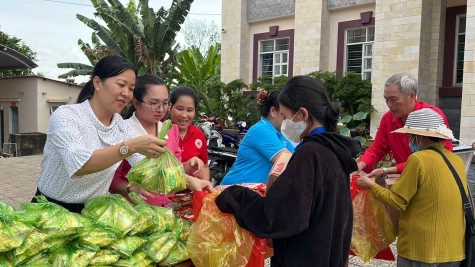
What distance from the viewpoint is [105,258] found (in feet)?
5.01

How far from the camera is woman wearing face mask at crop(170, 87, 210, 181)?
3020 mm

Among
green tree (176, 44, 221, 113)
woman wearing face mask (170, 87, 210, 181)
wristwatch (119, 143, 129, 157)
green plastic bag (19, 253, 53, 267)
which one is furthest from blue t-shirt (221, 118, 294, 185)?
green tree (176, 44, 221, 113)

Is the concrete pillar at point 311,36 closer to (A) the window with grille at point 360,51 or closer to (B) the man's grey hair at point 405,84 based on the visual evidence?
(A) the window with grille at point 360,51

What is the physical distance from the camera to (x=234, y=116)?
1255cm

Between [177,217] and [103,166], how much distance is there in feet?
1.74

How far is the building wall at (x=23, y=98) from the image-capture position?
51.3 feet

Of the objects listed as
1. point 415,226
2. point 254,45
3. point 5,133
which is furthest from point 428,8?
point 5,133

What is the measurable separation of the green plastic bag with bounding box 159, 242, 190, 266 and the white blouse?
446 mm

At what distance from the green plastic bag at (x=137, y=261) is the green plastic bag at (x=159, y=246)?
19 millimetres

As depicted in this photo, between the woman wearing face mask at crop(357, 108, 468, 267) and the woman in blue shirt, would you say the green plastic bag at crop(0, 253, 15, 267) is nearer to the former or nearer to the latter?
the woman in blue shirt

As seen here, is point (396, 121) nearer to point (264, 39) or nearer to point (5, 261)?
point (5, 261)

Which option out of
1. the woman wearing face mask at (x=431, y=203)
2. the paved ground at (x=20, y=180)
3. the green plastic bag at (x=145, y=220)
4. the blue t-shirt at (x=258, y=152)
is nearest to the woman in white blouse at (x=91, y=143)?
the green plastic bag at (x=145, y=220)

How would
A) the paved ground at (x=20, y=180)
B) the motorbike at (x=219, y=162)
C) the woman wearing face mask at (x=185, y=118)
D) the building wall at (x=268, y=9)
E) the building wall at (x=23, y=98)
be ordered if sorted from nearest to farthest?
1. the woman wearing face mask at (x=185, y=118)
2. the paved ground at (x=20, y=180)
3. the motorbike at (x=219, y=162)
4. the building wall at (x=268, y=9)
5. the building wall at (x=23, y=98)

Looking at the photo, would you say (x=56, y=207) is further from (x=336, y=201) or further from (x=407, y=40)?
(x=407, y=40)
